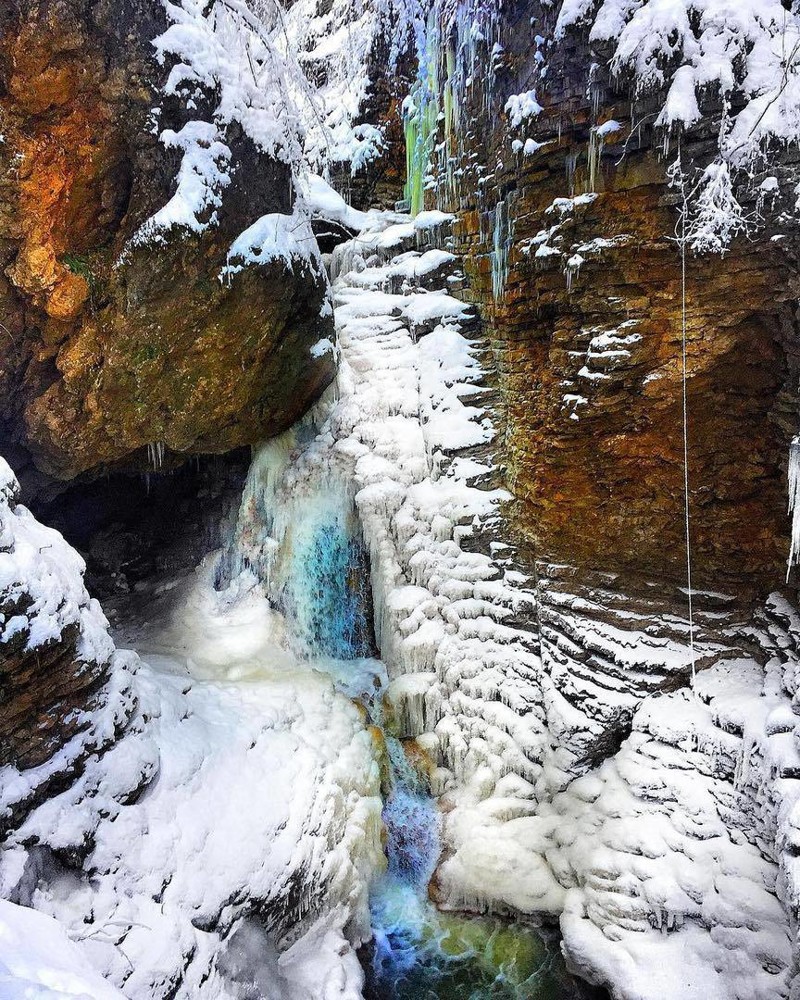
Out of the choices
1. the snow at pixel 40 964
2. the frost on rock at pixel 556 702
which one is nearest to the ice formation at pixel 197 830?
the frost on rock at pixel 556 702

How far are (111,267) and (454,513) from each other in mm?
3764

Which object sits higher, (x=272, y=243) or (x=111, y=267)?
(x=272, y=243)

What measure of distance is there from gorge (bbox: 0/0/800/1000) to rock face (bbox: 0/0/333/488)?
0.09ft

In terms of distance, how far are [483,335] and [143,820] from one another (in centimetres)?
533

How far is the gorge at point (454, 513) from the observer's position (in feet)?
12.9

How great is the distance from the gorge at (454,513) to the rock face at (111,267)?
28 millimetres

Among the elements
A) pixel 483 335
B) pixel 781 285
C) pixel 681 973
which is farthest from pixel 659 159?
pixel 681 973

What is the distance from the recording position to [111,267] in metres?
4.73

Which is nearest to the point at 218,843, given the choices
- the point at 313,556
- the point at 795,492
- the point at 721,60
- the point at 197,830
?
the point at 197,830

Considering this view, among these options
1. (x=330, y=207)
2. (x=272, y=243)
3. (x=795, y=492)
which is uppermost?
(x=330, y=207)

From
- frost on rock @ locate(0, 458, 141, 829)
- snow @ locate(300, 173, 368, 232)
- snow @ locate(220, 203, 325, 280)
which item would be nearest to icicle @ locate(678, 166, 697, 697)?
snow @ locate(220, 203, 325, 280)

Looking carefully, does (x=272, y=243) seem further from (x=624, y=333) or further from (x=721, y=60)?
(x=721, y=60)

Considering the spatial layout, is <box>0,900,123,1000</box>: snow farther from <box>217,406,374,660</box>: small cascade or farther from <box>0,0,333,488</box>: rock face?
<box>217,406,374,660</box>: small cascade

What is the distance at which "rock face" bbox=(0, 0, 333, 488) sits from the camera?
418cm
